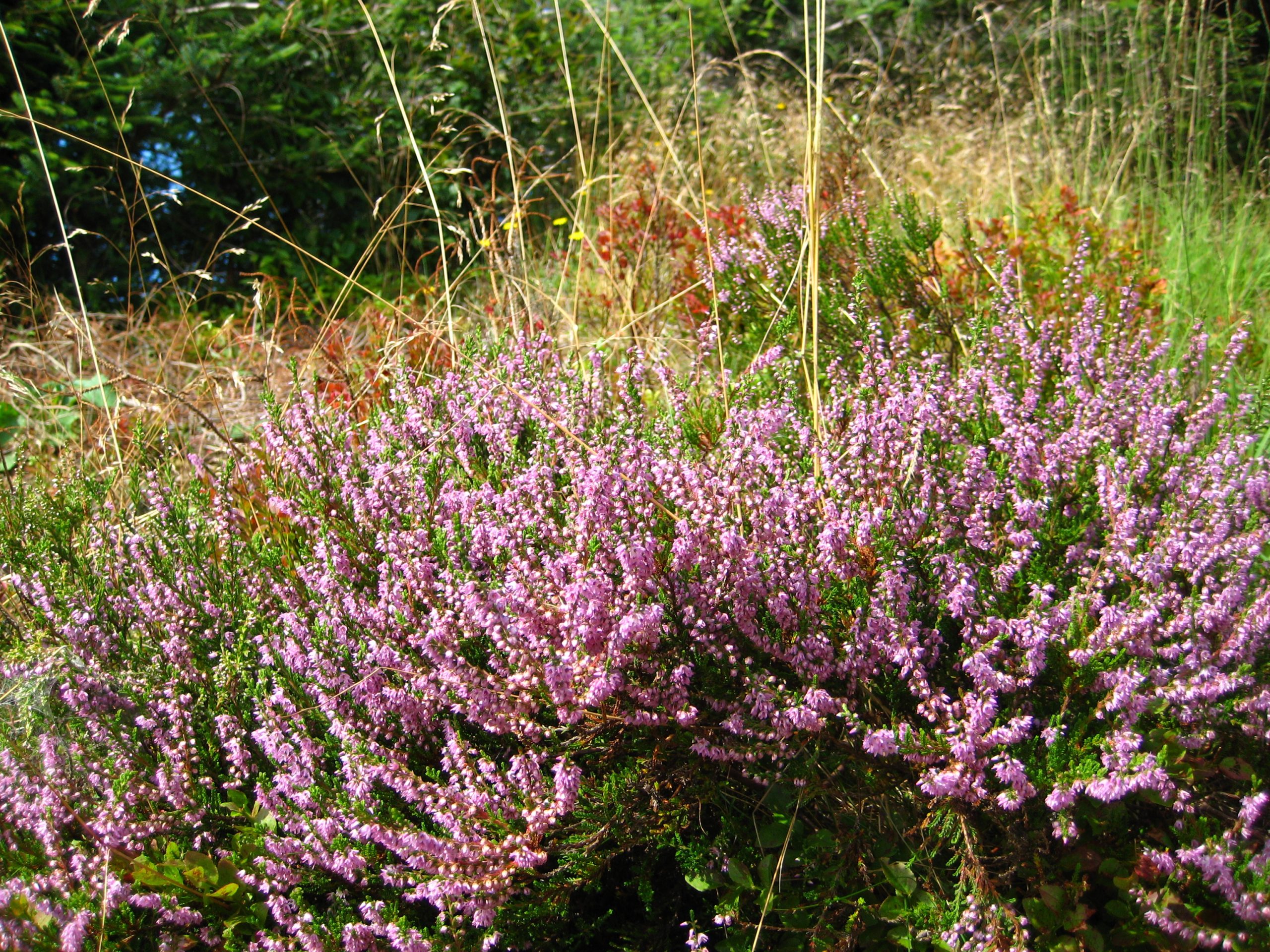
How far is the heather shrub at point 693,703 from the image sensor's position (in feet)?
5.47

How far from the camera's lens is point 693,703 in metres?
1.94

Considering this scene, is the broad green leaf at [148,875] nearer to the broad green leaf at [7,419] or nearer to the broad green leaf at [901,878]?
the broad green leaf at [901,878]

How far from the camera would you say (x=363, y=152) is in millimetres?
6047

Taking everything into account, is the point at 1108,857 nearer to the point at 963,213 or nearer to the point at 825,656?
the point at 825,656

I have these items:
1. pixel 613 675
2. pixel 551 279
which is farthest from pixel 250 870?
pixel 551 279

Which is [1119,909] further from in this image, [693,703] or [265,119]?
[265,119]

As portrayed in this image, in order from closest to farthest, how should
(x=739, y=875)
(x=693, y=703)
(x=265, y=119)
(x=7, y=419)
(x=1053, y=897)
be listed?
1. (x=1053, y=897)
2. (x=739, y=875)
3. (x=693, y=703)
4. (x=7, y=419)
5. (x=265, y=119)

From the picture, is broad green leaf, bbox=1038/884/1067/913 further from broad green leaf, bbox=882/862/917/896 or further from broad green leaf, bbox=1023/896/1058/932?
broad green leaf, bbox=882/862/917/896

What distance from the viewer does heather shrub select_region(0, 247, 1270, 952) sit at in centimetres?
167

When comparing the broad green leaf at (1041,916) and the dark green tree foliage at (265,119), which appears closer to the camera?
the broad green leaf at (1041,916)

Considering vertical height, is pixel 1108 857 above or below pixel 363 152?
below

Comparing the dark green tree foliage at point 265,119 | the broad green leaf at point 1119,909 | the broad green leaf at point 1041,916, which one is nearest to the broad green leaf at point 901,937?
the broad green leaf at point 1041,916

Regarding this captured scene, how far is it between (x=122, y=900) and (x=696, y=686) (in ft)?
3.58

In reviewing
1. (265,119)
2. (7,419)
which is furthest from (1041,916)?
(265,119)
